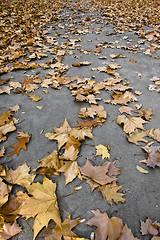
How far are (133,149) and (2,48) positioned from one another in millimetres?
3845

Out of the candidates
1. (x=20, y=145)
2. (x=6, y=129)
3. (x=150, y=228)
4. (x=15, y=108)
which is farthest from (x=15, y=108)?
(x=150, y=228)

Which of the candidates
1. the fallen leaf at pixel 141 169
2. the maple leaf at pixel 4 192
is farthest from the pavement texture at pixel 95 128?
the maple leaf at pixel 4 192

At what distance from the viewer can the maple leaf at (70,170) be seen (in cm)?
139

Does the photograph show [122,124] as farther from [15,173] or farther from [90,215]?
[15,173]

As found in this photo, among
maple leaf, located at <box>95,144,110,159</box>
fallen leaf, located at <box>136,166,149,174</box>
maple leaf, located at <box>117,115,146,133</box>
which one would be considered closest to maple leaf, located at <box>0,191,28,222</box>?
maple leaf, located at <box>95,144,110,159</box>

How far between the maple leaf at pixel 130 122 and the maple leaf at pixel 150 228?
959 mm

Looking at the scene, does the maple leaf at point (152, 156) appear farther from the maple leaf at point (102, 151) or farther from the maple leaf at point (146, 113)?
the maple leaf at point (146, 113)

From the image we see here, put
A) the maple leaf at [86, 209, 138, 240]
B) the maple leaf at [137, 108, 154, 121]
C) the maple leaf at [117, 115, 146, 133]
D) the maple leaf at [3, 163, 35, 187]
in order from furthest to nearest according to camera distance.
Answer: the maple leaf at [137, 108, 154, 121], the maple leaf at [117, 115, 146, 133], the maple leaf at [3, 163, 35, 187], the maple leaf at [86, 209, 138, 240]

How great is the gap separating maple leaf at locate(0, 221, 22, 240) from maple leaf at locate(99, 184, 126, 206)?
714 millimetres

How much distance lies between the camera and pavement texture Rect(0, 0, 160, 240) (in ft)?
4.07

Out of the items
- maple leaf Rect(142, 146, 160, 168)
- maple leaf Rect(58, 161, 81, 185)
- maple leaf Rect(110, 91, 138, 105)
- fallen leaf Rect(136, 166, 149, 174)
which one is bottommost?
fallen leaf Rect(136, 166, 149, 174)

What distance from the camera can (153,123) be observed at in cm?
198

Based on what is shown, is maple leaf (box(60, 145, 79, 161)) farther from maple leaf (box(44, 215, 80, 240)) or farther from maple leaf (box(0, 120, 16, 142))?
maple leaf (box(0, 120, 16, 142))

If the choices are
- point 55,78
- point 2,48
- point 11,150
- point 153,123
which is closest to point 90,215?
point 11,150
